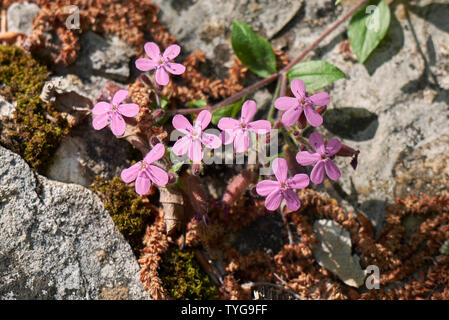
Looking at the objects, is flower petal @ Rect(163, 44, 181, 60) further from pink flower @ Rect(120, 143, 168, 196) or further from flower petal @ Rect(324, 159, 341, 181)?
flower petal @ Rect(324, 159, 341, 181)

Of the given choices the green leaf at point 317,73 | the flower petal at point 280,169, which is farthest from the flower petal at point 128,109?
the green leaf at point 317,73

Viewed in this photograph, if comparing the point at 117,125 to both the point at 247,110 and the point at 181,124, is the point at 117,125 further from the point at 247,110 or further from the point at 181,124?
the point at 247,110

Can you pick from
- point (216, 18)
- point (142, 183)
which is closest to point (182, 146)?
point (142, 183)

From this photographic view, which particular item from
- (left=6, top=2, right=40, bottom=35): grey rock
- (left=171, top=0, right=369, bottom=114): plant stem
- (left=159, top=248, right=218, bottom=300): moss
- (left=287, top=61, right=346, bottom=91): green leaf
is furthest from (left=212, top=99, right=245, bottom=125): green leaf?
(left=6, top=2, right=40, bottom=35): grey rock

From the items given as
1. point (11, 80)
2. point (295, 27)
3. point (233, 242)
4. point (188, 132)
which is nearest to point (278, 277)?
point (233, 242)

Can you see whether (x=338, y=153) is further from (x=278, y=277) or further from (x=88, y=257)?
(x=88, y=257)

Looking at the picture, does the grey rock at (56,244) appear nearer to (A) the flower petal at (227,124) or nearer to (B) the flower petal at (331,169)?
(A) the flower petal at (227,124)
